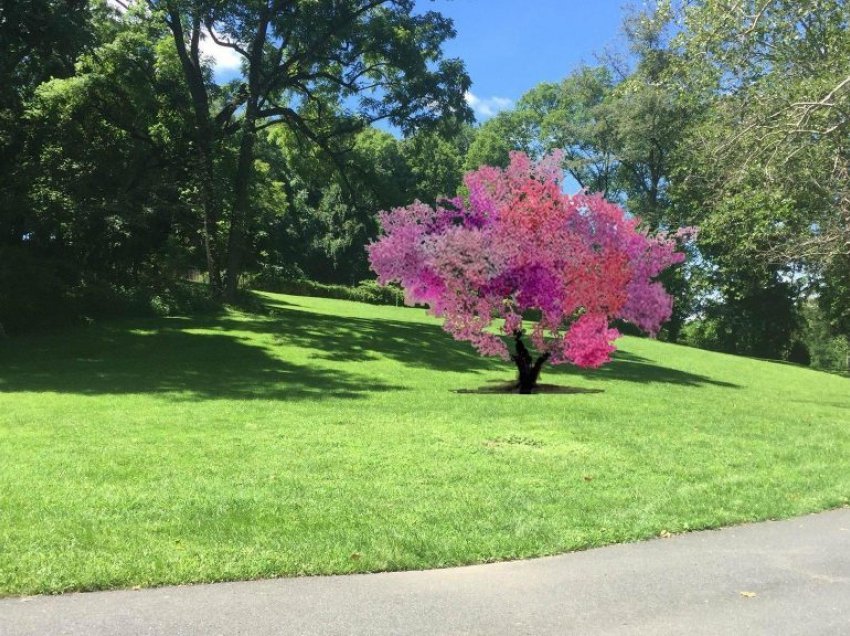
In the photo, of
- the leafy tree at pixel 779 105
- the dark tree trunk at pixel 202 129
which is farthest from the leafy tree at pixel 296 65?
the leafy tree at pixel 779 105

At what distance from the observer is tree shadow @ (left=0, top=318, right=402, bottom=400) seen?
41.1 feet

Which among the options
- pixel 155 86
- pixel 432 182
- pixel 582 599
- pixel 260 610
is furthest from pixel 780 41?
pixel 432 182

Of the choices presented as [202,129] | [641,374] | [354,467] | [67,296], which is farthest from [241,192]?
[354,467]

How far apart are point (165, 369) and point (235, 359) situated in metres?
2.05

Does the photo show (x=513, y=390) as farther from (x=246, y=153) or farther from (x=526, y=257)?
(x=246, y=153)

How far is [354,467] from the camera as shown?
7090 mm

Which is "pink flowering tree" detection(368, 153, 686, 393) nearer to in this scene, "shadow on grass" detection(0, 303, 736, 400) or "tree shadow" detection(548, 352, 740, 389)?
"shadow on grass" detection(0, 303, 736, 400)

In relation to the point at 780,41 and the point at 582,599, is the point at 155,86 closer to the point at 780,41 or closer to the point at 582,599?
the point at 780,41

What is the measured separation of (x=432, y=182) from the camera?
55.8 m


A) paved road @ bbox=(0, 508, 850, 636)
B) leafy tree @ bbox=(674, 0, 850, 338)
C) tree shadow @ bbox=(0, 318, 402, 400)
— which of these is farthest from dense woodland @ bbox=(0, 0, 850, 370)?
paved road @ bbox=(0, 508, 850, 636)

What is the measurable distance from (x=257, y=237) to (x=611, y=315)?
2535 centimetres

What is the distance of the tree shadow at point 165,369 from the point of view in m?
12.5

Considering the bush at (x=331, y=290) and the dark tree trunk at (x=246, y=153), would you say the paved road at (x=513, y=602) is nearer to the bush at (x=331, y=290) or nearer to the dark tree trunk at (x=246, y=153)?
the dark tree trunk at (x=246, y=153)

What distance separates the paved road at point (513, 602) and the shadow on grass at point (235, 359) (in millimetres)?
7954
